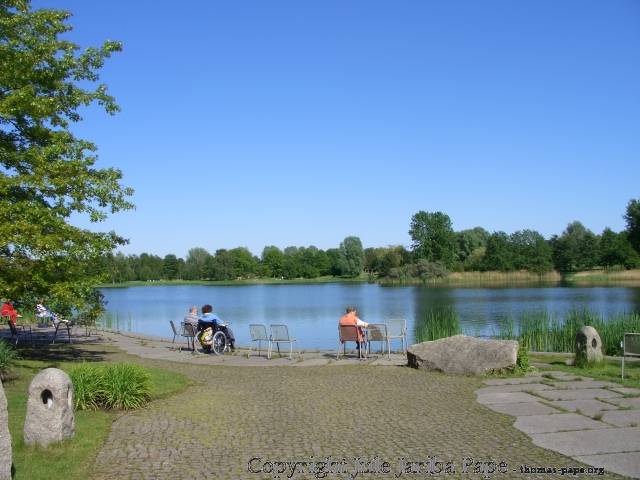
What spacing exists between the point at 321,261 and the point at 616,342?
9573 centimetres

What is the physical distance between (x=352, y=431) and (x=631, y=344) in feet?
19.2

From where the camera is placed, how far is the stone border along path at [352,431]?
201 inches

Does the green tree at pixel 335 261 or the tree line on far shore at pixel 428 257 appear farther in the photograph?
the green tree at pixel 335 261

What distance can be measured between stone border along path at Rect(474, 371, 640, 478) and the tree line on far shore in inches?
1600

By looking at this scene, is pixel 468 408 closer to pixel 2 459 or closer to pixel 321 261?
pixel 2 459

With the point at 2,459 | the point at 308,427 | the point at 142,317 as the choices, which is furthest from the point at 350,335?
the point at 142,317

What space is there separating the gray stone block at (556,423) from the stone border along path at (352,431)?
0.01m

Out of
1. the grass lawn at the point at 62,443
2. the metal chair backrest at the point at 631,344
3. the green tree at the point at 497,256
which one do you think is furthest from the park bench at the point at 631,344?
the green tree at the point at 497,256

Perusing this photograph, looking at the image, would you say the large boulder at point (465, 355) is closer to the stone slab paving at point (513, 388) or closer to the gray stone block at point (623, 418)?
the stone slab paving at point (513, 388)

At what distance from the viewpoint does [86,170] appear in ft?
39.6

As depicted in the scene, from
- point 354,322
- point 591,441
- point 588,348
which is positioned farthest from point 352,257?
point 591,441

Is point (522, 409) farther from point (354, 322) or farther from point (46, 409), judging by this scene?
point (354, 322)

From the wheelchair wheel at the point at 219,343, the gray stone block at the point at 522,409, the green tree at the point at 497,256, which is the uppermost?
the green tree at the point at 497,256

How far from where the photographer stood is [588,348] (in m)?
10.6
